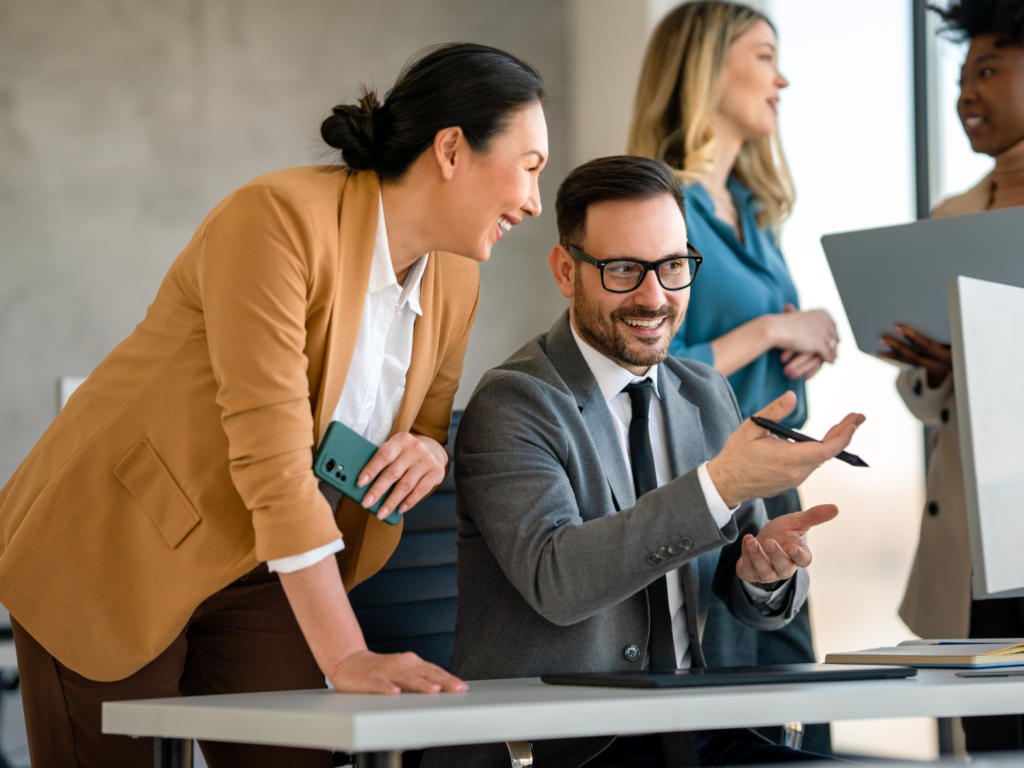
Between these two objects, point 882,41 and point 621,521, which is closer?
point 621,521

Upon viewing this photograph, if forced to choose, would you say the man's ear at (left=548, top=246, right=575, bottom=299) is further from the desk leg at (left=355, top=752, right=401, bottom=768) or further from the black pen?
the desk leg at (left=355, top=752, right=401, bottom=768)

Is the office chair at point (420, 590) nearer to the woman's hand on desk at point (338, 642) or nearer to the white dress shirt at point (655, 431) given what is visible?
the white dress shirt at point (655, 431)

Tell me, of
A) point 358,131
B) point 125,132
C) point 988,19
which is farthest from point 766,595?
point 125,132

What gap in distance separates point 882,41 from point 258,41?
2.45 metres

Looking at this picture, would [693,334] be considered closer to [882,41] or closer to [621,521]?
[621,521]

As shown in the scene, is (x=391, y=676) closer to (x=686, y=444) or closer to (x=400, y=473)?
(x=400, y=473)

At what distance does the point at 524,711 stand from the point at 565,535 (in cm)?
42

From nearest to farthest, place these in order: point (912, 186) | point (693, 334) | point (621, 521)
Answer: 1. point (621, 521)
2. point (693, 334)
3. point (912, 186)

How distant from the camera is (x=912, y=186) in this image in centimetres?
316

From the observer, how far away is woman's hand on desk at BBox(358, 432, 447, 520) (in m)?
1.22

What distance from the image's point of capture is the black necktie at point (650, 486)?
135 cm

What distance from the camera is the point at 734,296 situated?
211cm

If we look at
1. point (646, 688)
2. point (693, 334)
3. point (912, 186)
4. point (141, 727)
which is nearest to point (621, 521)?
point (646, 688)

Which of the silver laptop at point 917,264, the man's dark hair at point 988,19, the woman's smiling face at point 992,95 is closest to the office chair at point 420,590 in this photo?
the silver laptop at point 917,264
